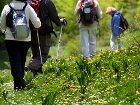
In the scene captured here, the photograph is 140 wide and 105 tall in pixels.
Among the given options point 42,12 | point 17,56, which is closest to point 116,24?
point 42,12

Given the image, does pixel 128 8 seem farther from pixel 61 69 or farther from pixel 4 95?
pixel 4 95

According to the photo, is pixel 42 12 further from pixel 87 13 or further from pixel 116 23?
pixel 116 23

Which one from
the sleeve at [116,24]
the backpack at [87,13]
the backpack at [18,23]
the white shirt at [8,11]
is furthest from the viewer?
the sleeve at [116,24]

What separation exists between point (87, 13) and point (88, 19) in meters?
0.16

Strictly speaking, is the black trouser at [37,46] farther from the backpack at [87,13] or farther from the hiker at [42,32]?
the backpack at [87,13]

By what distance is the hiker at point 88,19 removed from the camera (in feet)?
43.7

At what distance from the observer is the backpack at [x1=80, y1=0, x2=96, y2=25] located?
1328 centimetres

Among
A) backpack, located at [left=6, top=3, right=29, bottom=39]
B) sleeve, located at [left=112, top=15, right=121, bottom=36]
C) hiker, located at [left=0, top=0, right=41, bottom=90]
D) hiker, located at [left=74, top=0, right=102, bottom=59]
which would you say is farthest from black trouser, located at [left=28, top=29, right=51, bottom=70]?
sleeve, located at [left=112, top=15, right=121, bottom=36]

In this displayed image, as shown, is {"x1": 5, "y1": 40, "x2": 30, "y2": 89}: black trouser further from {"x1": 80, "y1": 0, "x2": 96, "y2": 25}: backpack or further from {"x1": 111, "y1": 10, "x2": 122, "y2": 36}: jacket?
{"x1": 111, "y1": 10, "x2": 122, "y2": 36}: jacket

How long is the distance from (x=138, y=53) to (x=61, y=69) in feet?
5.48

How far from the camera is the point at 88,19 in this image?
43.5ft

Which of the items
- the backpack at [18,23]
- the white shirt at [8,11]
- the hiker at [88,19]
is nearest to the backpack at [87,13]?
the hiker at [88,19]

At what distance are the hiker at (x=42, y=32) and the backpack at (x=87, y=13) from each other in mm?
1991

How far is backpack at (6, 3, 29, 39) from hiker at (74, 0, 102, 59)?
466 cm
